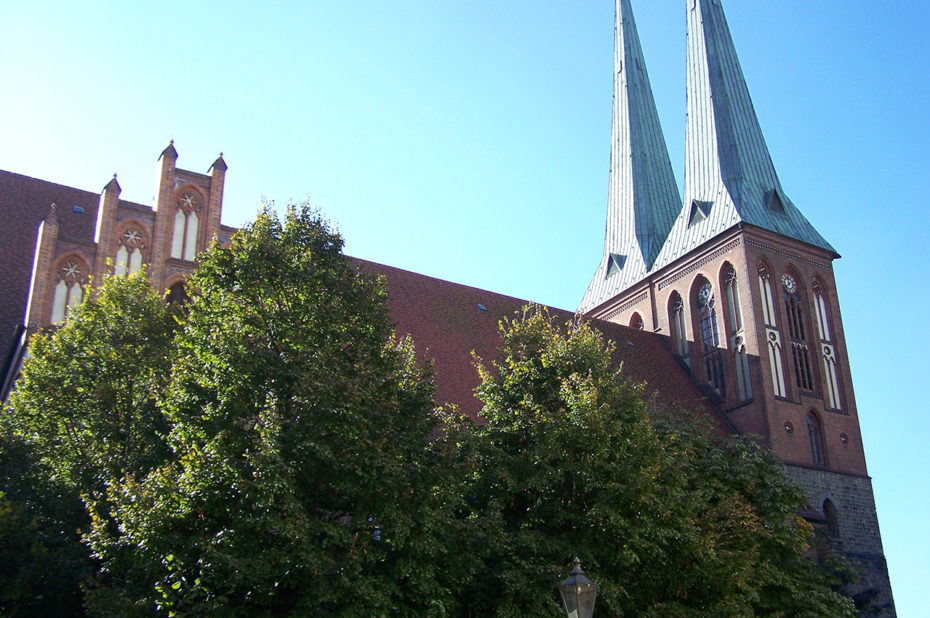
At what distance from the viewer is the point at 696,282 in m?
32.4

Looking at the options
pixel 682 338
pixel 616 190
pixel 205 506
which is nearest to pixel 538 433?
pixel 205 506

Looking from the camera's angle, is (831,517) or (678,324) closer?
(831,517)

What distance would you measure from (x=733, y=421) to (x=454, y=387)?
969 centimetres

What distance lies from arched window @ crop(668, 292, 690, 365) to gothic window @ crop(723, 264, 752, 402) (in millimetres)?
2090

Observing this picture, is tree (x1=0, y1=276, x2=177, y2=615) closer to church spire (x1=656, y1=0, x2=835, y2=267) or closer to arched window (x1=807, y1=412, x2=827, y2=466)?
arched window (x1=807, y1=412, x2=827, y2=466)

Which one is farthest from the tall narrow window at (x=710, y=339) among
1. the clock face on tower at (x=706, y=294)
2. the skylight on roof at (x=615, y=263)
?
the skylight on roof at (x=615, y=263)

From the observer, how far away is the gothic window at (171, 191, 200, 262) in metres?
20.4

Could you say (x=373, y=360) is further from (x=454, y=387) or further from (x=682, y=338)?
(x=682, y=338)

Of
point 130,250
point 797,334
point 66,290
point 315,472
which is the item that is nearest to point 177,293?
point 130,250

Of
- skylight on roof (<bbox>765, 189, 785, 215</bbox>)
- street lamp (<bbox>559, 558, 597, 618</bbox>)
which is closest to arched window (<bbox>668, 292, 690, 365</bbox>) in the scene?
skylight on roof (<bbox>765, 189, 785, 215</bbox>)

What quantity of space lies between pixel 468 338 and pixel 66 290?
1171 centimetres

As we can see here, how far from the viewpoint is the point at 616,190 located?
38.3 metres

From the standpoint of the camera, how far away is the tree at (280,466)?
11.8 metres

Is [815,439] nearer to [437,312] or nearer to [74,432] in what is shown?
[437,312]
